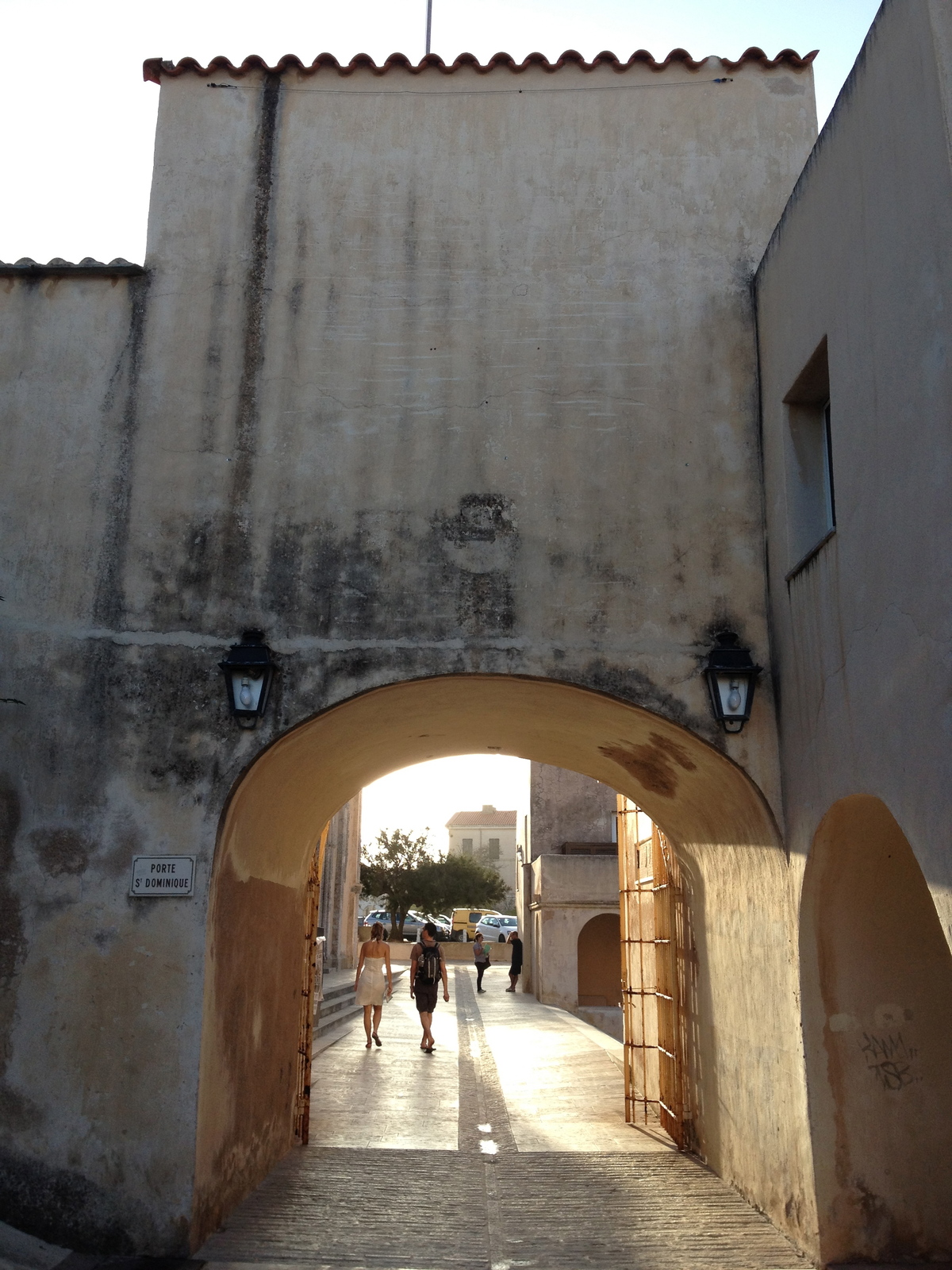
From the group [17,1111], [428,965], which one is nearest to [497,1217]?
[17,1111]

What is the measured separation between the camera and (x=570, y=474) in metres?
6.86

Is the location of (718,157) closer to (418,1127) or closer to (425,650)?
(425,650)

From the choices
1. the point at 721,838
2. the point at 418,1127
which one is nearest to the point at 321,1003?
the point at 418,1127

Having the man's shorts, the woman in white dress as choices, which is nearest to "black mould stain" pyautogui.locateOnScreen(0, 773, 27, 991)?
the woman in white dress

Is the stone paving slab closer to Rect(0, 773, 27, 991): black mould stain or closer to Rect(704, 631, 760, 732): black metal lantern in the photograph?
Rect(0, 773, 27, 991): black mould stain

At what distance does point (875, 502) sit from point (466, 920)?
1657 inches

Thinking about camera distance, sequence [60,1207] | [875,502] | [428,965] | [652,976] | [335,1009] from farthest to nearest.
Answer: [335,1009] → [428,965] → [652,976] → [60,1207] → [875,502]

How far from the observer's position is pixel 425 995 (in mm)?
13195

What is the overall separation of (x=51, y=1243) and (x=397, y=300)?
5922 mm

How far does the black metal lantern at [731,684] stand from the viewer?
6.33 meters

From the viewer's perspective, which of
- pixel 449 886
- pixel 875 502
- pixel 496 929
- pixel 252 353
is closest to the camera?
pixel 875 502

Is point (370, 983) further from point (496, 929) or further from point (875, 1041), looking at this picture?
point (496, 929)

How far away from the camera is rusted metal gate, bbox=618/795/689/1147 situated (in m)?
8.43

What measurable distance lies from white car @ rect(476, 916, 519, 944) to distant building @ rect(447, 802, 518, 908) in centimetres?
4878
